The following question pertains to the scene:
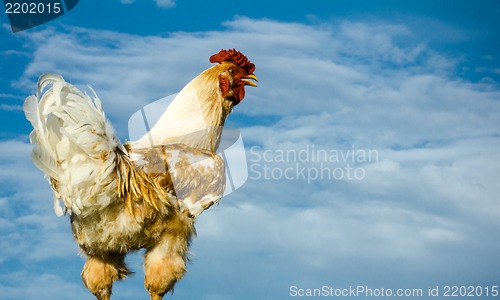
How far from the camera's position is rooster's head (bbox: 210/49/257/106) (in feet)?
36.6

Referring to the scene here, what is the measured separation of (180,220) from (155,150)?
92 centimetres

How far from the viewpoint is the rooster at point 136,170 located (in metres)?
9.30

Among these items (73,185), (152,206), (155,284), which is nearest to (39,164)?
(73,185)

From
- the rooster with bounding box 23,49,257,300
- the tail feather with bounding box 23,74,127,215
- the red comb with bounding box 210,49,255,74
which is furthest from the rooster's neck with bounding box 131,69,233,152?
the tail feather with bounding box 23,74,127,215

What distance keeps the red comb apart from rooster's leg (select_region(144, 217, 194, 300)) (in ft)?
8.10

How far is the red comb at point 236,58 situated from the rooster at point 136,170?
0.6 inches

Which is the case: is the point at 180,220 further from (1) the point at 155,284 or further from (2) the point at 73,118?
(2) the point at 73,118

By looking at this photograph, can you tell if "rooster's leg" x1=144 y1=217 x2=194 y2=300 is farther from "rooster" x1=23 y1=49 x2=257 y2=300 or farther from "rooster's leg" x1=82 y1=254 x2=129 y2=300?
"rooster's leg" x1=82 y1=254 x2=129 y2=300

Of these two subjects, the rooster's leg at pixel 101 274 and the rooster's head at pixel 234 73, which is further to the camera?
the rooster's head at pixel 234 73

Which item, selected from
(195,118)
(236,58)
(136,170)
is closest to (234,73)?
(236,58)

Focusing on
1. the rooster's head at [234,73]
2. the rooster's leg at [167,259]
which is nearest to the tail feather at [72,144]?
the rooster's leg at [167,259]

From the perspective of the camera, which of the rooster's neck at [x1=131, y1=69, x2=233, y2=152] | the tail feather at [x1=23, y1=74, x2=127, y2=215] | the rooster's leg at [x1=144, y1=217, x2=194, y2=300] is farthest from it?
the rooster's neck at [x1=131, y1=69, x2=233, y2=152]

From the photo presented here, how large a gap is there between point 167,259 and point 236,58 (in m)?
3.00

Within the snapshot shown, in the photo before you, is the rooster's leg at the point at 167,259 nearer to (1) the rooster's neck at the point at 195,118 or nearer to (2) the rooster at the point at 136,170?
(2) the rooster at the point at 136,170
